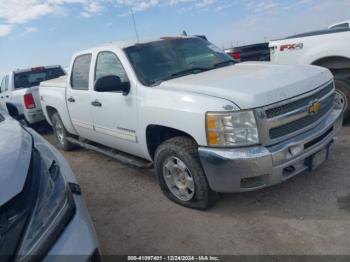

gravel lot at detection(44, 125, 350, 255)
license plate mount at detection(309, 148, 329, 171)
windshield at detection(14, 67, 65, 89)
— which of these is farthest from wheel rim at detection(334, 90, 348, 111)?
windshield at detection(14, 67, 65, 89)

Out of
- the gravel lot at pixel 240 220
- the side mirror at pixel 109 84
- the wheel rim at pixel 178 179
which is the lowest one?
the gravel lot at pixel 240 220

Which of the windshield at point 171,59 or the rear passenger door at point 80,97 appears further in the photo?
the rear passenger door at point 80,97

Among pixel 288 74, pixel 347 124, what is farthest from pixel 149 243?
pixel 347 124

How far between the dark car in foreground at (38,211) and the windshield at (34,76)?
7475 millimetres

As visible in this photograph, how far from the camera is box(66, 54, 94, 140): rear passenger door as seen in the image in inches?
192

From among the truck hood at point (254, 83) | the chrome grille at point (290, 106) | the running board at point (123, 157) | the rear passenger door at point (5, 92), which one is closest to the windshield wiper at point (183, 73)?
the truck hood at point (254, 83)

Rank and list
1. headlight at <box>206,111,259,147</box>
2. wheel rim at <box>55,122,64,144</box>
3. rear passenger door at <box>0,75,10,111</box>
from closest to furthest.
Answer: headlight at <box>206,111,259,147</box>, wheel rim at <box>55,122,64,144</box>, rear passenger door at <box>0,75,10,111</box>

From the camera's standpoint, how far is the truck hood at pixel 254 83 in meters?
2.94

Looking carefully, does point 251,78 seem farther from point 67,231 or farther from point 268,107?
point 67,231

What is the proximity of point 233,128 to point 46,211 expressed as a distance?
1.69m

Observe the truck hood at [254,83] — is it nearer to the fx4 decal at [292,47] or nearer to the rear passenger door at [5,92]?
the fx4 decal at [292,47]

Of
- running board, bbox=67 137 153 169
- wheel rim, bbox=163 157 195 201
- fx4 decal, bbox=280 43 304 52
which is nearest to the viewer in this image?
wheel rim, bbox=163 157 195 201

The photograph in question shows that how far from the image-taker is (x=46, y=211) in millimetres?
1854

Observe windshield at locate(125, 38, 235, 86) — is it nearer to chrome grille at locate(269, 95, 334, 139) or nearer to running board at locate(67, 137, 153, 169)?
running board at locate(67, 137, 153, 169)
